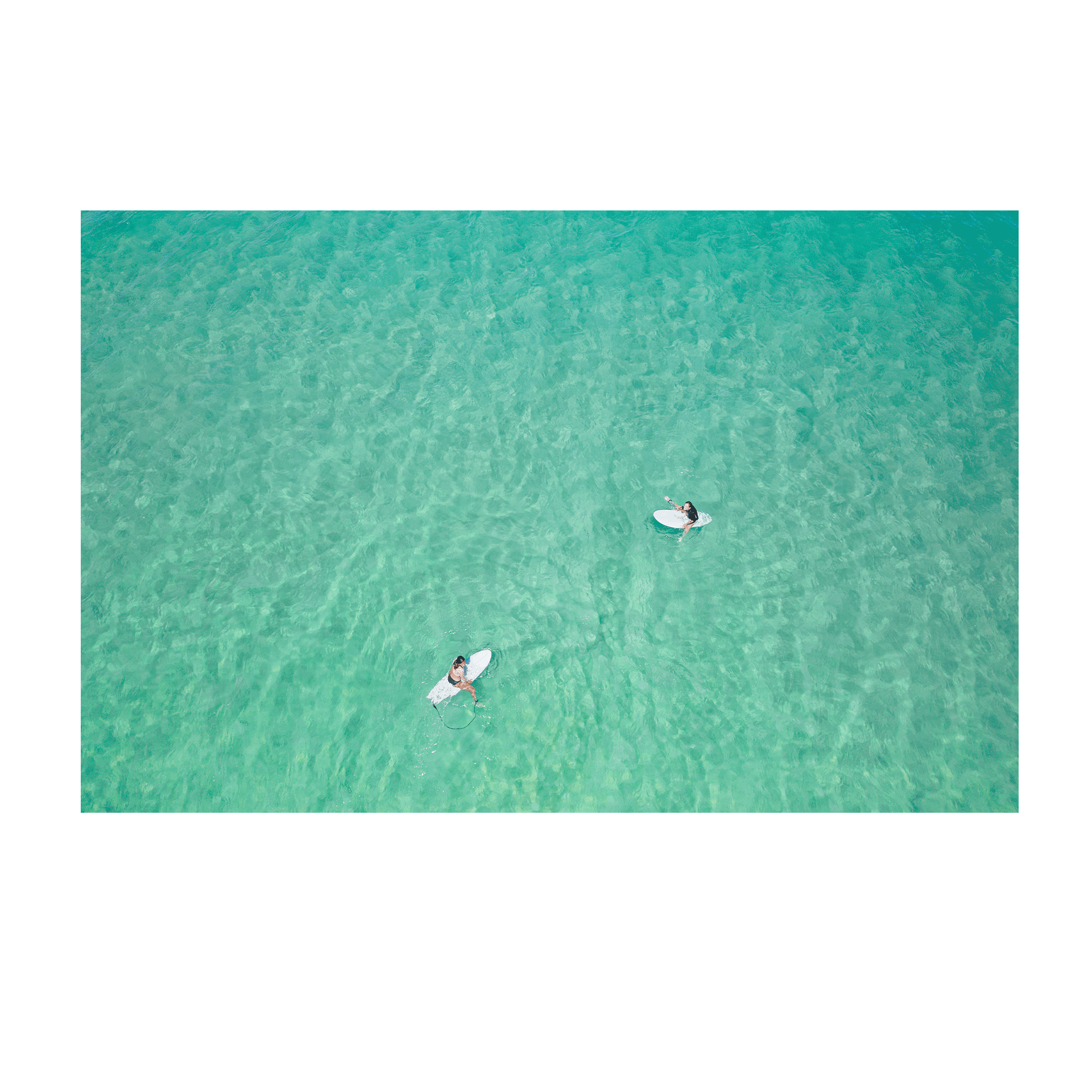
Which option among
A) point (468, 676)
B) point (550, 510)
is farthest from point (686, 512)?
point (468, 676)

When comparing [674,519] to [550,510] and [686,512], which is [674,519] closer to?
[686,512]

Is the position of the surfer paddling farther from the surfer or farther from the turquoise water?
the surfer

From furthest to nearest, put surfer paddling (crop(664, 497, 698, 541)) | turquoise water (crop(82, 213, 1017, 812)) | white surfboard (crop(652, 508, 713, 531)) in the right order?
white surfboard (crop(652, 508, 713, 531)) → surfer paddling (crop(664, 497, 698, 541)) → turquoise water (crop(82, 213, 1017, 812))

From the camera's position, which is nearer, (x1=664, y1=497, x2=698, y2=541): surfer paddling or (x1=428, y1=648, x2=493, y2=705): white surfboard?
(x1=428, y1=648, x2=493, y2=705): white surfboard

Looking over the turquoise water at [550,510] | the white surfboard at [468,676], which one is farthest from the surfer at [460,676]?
the turquoise water at [550,510]

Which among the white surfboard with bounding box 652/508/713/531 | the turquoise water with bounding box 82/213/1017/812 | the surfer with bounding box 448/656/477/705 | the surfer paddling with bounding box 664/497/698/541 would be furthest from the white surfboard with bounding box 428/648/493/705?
the surfer paddling with bounding box 664/497/698/541

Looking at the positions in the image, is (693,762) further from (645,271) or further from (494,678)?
(645,271)

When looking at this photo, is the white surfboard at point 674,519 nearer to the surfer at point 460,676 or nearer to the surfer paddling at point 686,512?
the surfer paddling at point 686,512

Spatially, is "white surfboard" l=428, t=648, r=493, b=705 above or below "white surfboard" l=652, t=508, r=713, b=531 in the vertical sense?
below
